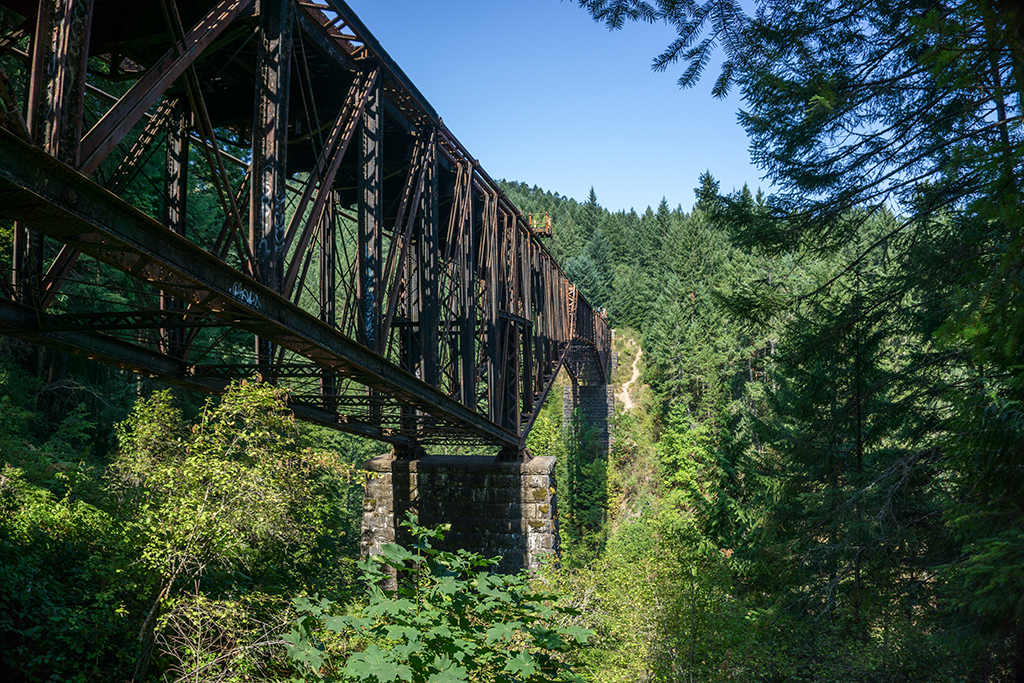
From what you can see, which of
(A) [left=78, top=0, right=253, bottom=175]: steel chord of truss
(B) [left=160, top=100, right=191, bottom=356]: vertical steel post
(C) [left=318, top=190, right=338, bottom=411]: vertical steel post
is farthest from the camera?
(C) [left=318, top=190, right=338, bottom=411]: vertical steel post

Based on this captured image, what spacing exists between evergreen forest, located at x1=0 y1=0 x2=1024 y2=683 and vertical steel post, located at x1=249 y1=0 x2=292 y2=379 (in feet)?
10.5

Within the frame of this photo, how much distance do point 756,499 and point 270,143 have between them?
758 inches

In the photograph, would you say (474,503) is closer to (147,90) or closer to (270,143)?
(270,143)

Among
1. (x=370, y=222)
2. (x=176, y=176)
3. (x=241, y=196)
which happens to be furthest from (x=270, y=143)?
(x=176, y=176)

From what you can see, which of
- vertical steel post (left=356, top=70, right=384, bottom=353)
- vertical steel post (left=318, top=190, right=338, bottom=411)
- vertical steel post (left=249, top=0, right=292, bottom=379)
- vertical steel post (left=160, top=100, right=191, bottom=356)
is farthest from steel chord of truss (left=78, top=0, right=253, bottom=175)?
vertical steel post (left=318, top=190, right=338, bottom=411)

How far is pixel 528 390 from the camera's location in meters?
18.9

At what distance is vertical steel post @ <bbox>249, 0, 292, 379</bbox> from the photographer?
615cm

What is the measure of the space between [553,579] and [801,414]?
9.59 meters

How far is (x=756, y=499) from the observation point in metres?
20.7

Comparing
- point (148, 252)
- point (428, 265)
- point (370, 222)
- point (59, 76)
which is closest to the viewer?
point (59, 76)

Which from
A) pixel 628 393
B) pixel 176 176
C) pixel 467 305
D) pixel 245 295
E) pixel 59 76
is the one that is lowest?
pixel 245 295

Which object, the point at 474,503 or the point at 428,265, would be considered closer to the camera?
the point at 428,265

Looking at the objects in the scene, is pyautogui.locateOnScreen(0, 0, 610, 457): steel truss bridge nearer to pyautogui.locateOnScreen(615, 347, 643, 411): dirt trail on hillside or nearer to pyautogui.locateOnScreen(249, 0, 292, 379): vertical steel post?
pyautogui.locateOnScreen(249, 0, 292, 379): vertical steel post

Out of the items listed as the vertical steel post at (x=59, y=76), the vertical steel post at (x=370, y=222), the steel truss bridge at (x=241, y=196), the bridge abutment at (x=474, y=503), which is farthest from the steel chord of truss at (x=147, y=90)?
the bridge abutment at (x=474, y=503)
